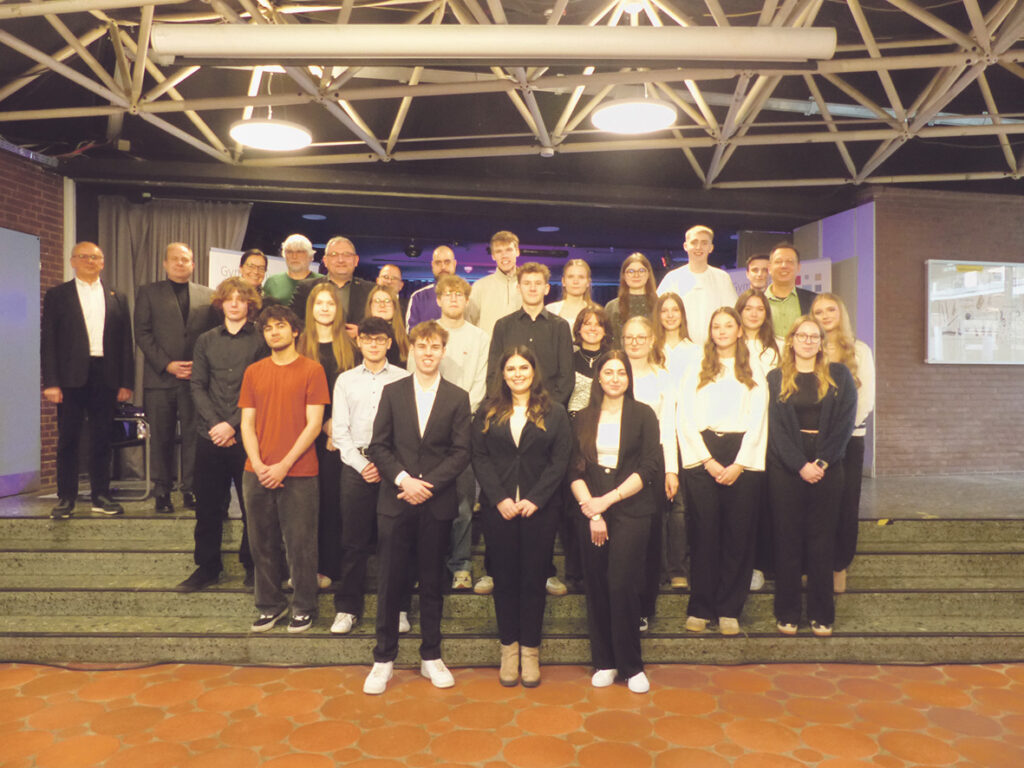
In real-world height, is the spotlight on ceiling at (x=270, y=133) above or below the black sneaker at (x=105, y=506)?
above

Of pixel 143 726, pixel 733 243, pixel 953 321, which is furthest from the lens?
pixel 733 243

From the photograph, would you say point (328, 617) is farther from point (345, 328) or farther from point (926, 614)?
point (926, 614)

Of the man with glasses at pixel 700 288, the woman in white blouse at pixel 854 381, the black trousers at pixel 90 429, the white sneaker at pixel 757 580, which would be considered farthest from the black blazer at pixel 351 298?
the white sneaker at pixel 757 580

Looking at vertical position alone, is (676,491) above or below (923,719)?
above

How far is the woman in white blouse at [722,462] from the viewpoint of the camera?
3.39 m

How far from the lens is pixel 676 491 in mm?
3545

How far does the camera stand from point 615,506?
3146 mm

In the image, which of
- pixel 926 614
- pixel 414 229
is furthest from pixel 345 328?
pixel 414 229

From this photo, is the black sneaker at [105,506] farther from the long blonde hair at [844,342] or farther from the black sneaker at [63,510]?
the long blonde hair at [844,342]

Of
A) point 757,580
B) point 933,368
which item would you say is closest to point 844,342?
point 757,580

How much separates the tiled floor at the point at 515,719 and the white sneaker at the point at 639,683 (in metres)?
0.04

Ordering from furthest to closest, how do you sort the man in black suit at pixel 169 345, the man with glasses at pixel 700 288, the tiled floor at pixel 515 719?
the man with glasses at pixel 700 288 < the man in black suit at pixel 169 345 < the tiled floor at pixel 515 719

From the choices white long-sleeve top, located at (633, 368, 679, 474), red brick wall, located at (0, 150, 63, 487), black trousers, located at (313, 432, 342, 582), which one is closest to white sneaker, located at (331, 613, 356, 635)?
black trousers, located at (313, 432, 342, 582)

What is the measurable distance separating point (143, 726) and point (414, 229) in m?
7.18
